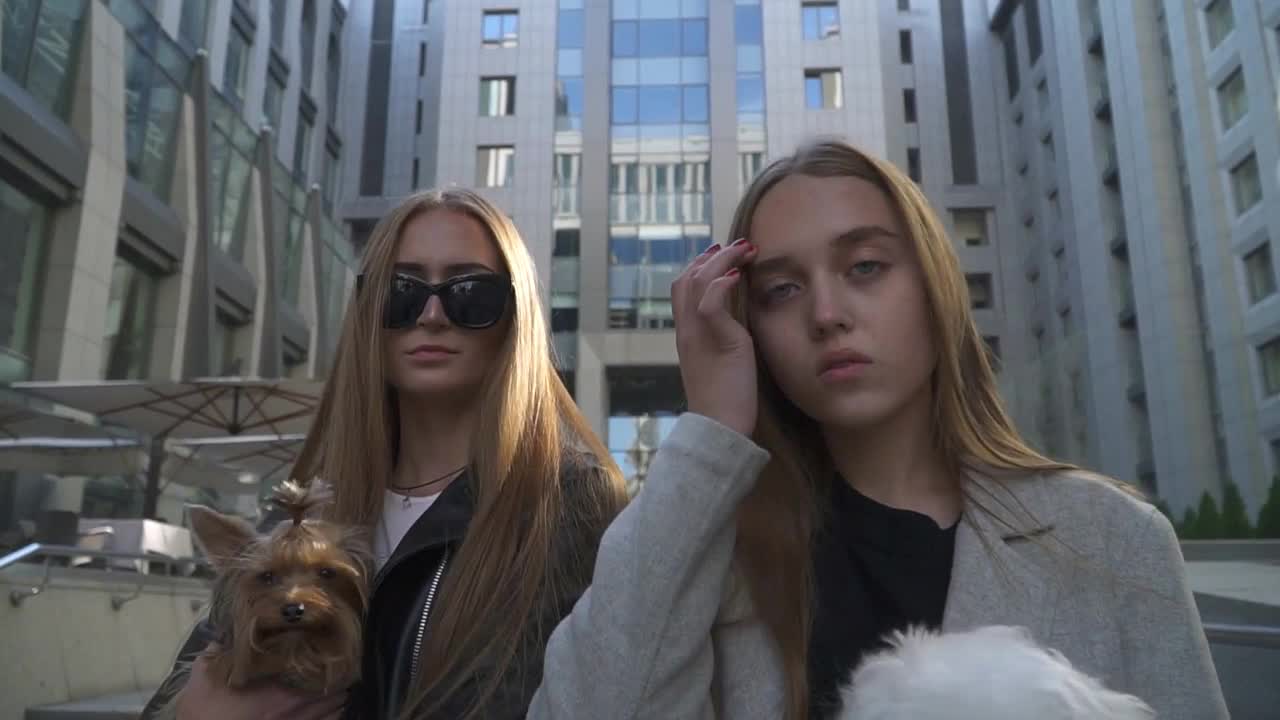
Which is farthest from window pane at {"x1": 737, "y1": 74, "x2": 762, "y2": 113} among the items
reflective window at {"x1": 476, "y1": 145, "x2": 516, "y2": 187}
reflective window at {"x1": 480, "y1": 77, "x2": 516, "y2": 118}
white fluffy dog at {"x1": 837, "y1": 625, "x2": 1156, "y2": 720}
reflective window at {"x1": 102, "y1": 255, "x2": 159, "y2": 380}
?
white fluffy dog at {"x1": 837, "y1": 625, "x2": 1156, "y2": 720}

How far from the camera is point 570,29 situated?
32438mm

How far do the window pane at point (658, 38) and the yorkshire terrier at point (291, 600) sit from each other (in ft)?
105

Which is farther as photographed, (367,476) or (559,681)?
(367,476)

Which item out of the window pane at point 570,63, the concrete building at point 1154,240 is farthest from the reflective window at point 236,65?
the concrete building at point 1154,240

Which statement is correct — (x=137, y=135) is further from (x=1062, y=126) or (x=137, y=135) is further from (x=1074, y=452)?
(x=1062, y=126)

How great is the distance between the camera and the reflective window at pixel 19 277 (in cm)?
1375

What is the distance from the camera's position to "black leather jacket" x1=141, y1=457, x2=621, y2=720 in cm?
189

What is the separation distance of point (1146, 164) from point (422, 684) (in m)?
22.9

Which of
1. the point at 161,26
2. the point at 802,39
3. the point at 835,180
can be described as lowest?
the point at 835,180

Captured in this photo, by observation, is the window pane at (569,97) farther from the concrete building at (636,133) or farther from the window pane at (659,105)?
the window pane at (659,105)

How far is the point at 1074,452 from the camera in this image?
23766 mm

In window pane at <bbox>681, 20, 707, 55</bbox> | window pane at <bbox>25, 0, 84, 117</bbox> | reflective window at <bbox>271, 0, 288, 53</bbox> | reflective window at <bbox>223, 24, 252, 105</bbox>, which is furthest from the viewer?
window pane at <bbox>681, 20, 707, 55</bbox>

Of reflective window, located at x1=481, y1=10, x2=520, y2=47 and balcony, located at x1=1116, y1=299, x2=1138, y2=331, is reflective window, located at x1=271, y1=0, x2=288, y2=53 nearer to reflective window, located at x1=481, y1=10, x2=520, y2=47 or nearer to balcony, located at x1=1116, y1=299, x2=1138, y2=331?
reflective window, located at x1=481, y1=10, x2=520, y2=47

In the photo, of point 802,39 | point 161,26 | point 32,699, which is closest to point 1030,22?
point 802,39
